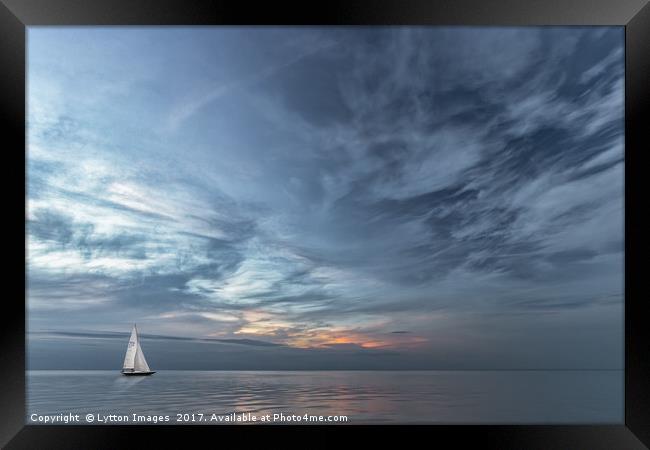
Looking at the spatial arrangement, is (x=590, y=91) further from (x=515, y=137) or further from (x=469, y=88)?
(x=469, y=88)

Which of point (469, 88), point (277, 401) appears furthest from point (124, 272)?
point (469, 88)

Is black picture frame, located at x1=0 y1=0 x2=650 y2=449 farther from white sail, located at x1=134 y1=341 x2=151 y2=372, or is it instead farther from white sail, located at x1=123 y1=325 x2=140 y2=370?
white sail, located at x1=134 y1=341 x2=151 y2=372

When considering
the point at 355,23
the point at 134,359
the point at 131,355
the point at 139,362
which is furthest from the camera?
the point at 139,362

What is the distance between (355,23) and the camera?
2451 millimetres

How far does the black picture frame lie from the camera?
2.31m

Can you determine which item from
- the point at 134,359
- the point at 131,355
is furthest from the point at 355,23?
the point at 134,359

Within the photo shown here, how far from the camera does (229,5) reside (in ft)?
7.78

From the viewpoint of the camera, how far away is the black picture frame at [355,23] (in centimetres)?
231

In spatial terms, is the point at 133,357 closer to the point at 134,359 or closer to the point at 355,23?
the point at 134,359

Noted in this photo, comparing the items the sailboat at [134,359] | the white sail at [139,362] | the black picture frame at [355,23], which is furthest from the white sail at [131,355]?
the black picture frame at [355,23]

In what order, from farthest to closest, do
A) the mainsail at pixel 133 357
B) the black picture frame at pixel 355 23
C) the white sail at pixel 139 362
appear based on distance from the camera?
the white sail at pixel 139 362, the mainsail at pixel 133 357, the black picture frame at pixel 355 23

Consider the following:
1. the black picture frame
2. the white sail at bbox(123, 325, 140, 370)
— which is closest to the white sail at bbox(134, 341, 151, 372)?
the white sail at bbox(123, 325, 140, 370)

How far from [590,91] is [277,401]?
1171 cm

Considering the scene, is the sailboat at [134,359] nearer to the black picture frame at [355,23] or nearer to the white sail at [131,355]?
the white sail at [131,355]
